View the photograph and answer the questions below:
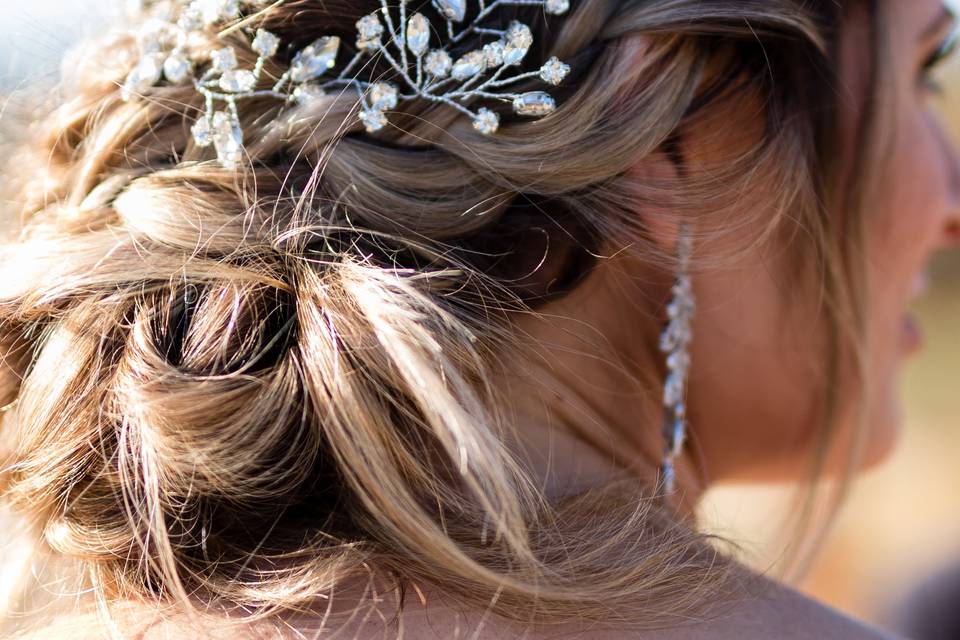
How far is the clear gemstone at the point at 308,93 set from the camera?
81 cm

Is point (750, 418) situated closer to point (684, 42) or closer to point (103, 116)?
point (684, 42)

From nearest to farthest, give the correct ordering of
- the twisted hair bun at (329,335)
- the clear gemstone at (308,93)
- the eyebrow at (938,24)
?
1. the twisted hair bun at (329,335)
2. the clear gemstone at (308,93)
3. the eyebrow at (938,24)

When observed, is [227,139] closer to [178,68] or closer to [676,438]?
[178,68]

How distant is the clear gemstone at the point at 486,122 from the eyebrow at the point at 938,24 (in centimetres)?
68

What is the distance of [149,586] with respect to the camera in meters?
0.74

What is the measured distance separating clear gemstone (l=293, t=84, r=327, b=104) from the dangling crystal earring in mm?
436

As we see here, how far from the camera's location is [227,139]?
2.69ft

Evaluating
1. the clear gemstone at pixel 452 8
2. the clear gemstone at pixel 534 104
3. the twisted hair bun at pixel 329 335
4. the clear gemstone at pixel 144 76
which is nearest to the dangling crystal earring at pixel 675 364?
the twisted hair bun at pixel 329 335

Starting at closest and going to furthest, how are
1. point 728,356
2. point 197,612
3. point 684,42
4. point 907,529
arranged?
point 197,612, point 684,42, point 728,356, point 907,529

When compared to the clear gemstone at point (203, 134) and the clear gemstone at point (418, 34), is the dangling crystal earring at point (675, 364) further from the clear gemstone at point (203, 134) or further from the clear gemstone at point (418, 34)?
the clear gemstone at point (203, 134)

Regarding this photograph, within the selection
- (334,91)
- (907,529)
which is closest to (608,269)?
(334,91)

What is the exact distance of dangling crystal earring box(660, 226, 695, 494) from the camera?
0.98 metres

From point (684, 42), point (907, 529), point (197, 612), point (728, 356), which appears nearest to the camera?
point (197, 612)

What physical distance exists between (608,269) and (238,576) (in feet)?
1.60
